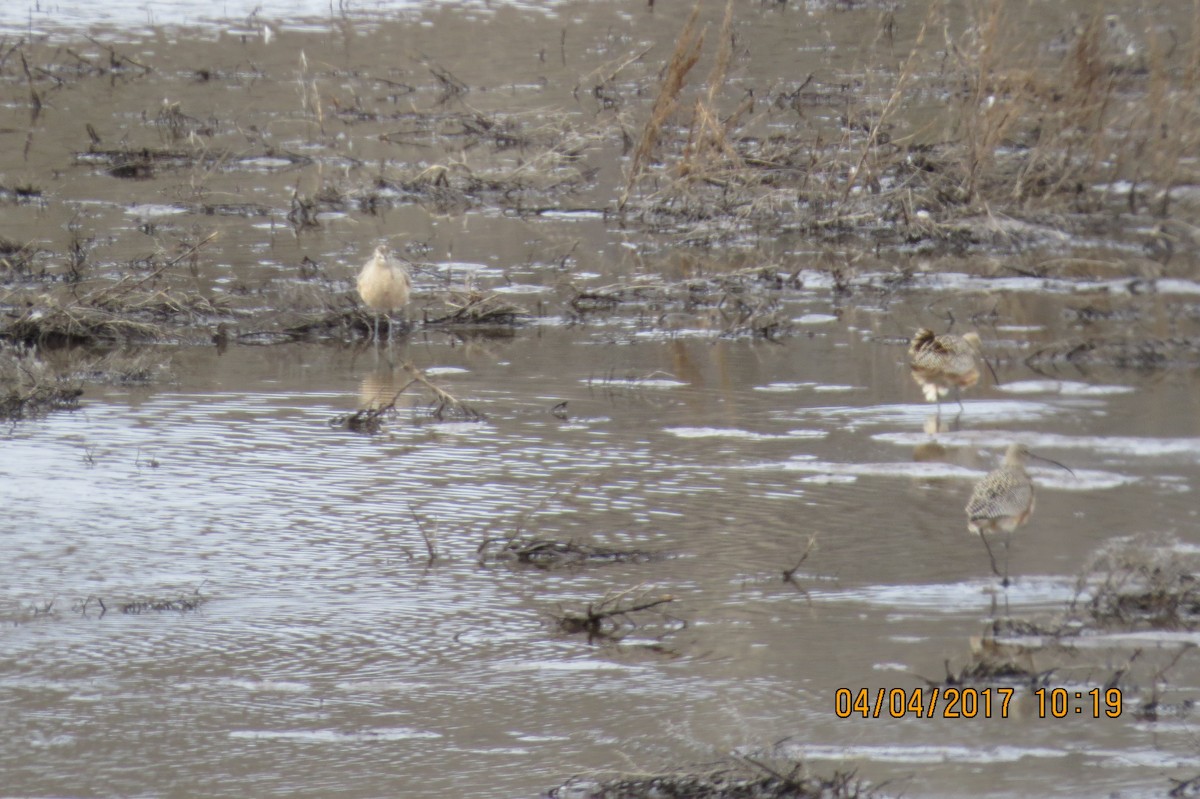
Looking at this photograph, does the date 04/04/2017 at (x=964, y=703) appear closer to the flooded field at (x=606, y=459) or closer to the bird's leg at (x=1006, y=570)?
the flooded field at (x=606, y=459)

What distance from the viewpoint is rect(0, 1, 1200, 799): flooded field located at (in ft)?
15.9

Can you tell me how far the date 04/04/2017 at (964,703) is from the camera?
489 centimetres

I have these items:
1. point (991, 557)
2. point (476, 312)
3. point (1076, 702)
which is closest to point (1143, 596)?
point (991, 557)

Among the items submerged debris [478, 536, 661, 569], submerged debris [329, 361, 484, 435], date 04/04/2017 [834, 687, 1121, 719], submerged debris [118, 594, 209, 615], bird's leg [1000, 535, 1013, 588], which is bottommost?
submerged debris [118, 594, 209, 615]

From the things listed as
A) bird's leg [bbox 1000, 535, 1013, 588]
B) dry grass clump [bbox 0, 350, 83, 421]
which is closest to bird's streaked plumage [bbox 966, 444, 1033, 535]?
bird's leg [bbox 1000, 535, 1013, 588]

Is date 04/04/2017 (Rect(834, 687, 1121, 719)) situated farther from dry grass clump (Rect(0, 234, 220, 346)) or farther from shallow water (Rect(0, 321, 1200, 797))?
dry grass clump (Rect(0, 234, 220, 346))

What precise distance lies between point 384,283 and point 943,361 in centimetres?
329

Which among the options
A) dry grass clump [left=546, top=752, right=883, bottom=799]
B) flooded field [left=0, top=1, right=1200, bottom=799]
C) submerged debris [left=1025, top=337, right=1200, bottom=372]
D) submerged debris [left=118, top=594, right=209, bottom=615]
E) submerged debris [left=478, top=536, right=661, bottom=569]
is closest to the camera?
dry grass clump [left=546, top=752, right=883, bottom=799]

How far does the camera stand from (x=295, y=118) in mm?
19172

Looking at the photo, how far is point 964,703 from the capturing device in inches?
195

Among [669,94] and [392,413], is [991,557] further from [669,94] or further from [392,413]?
[669,94]

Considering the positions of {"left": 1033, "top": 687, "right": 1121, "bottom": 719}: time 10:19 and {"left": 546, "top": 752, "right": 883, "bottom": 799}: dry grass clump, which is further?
{"left": 1033, "top": 687, "right": 1121, "bottom": 719}: time 10:19

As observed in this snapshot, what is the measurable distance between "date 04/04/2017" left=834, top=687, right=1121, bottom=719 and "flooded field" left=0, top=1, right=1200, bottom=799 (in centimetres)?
1

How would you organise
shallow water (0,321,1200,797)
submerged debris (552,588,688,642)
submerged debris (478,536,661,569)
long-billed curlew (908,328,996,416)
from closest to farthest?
1. shallow water (0,321,1200,797)
2. submerged debris (552,588,688,642)
3. submerged debris (478,536,661,569)
4. long-billed curlew (908,328,996,416)
